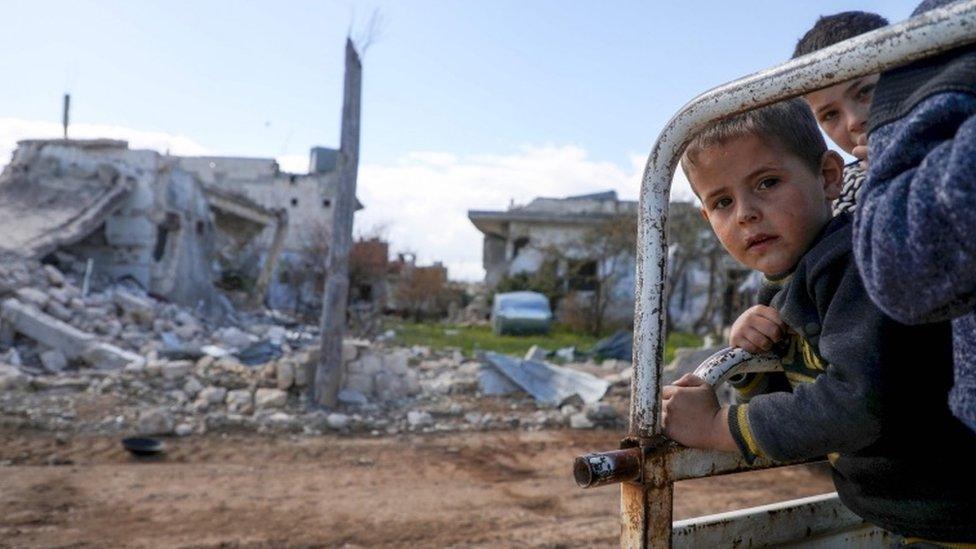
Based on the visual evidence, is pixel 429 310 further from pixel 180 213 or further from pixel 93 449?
pixel 93 449

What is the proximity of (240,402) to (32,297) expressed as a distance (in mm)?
6008

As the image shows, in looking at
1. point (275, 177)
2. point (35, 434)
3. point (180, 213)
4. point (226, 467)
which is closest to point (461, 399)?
point (226, 467)

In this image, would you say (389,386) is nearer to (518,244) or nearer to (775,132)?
(775,132)

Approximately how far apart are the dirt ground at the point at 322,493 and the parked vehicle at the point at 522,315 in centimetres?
1205

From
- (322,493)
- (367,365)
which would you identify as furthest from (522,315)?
(322,493)

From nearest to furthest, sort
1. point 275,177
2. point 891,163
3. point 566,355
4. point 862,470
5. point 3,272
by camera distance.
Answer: point 891,163
point 862,470
point 3,272
point 566,355
point 275,177

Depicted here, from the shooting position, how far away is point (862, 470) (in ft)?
4.12

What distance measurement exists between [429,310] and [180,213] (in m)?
10.3

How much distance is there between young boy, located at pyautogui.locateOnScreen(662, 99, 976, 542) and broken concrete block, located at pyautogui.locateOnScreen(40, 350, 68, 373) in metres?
10.8

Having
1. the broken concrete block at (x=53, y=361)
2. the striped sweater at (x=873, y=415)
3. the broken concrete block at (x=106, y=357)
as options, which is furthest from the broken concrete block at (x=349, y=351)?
the striped sweater at (x=873, y=415)

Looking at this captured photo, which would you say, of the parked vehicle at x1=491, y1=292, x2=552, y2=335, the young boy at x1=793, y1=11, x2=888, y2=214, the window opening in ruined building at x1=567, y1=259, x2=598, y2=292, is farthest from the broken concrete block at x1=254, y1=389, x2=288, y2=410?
the window opening in ruined building at x1=567, y1=259, x2=598, y2=292

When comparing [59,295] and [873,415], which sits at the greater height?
[59,295]

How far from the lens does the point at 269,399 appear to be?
7938mm

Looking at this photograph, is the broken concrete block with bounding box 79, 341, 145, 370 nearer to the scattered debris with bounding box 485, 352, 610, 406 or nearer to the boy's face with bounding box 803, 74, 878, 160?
the scattered debris with bounding box 485, 352, 610, 406
